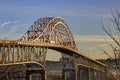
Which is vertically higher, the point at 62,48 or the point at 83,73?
the point at 62,48

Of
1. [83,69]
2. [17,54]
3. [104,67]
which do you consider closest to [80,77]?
[83,69]

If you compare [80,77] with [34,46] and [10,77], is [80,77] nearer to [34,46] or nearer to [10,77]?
[10,77]

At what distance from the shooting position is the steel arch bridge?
58344 mm

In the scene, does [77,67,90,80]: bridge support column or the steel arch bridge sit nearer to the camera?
the steel arch bridge

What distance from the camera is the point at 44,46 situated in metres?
79.8

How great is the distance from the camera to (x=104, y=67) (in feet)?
514

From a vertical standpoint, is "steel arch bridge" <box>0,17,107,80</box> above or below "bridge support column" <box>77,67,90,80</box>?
above

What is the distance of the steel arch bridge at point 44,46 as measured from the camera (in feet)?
191

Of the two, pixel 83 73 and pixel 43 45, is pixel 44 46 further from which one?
pixel 83 73

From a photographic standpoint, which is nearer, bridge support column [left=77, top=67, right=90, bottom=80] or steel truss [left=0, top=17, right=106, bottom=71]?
steel truss [left=0, top=17, right=106, bottom=71]

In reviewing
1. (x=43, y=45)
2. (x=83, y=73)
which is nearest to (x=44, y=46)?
(x=43, y=45)

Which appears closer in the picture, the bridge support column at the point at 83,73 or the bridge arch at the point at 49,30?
the bridge arch at the point at 49,30

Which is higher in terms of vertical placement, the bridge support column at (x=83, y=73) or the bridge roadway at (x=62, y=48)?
the bridge roadway at (x=62, y=48)

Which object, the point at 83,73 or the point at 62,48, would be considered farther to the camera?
the point at 83,73
